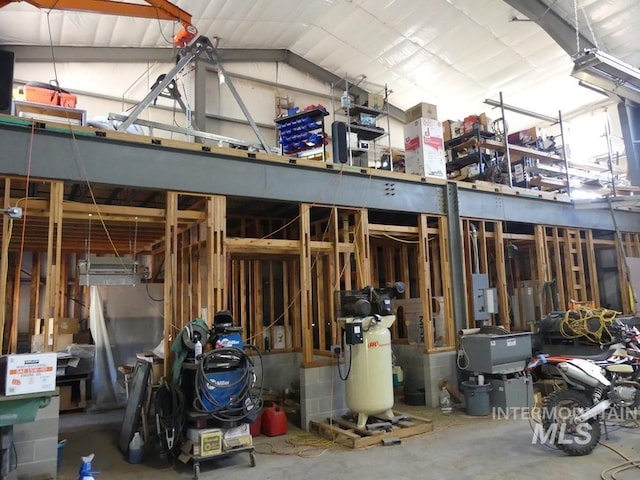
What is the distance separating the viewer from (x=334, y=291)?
595 centimetres

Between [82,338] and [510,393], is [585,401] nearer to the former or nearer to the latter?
[510,393]

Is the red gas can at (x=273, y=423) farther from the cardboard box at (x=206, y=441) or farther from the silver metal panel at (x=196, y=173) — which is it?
the silver metal panel at (x=196, y=173)

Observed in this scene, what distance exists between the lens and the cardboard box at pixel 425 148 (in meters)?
7.04

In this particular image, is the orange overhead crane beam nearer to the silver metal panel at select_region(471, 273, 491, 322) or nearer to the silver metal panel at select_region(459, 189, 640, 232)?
the silver metal panel at select_region(459, 189, 640, 232)

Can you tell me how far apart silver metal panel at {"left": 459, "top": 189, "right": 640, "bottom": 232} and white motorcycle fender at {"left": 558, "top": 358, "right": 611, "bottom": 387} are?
10.1ft

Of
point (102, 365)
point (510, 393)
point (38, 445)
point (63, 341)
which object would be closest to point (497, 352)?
point (510, 393)

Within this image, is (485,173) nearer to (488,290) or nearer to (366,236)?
(488,290)

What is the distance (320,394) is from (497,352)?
250 centimetres

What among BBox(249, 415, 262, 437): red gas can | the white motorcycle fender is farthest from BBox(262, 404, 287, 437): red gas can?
the white motorcycle fender

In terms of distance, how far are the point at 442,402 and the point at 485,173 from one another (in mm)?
4068

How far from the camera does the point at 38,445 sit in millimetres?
3980

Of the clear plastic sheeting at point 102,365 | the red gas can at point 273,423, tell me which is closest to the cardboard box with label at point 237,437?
the red gas can at point 273,423

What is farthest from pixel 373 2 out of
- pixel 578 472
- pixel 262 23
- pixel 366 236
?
pixel 578 472

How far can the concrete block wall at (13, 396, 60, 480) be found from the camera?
12.8 ft
